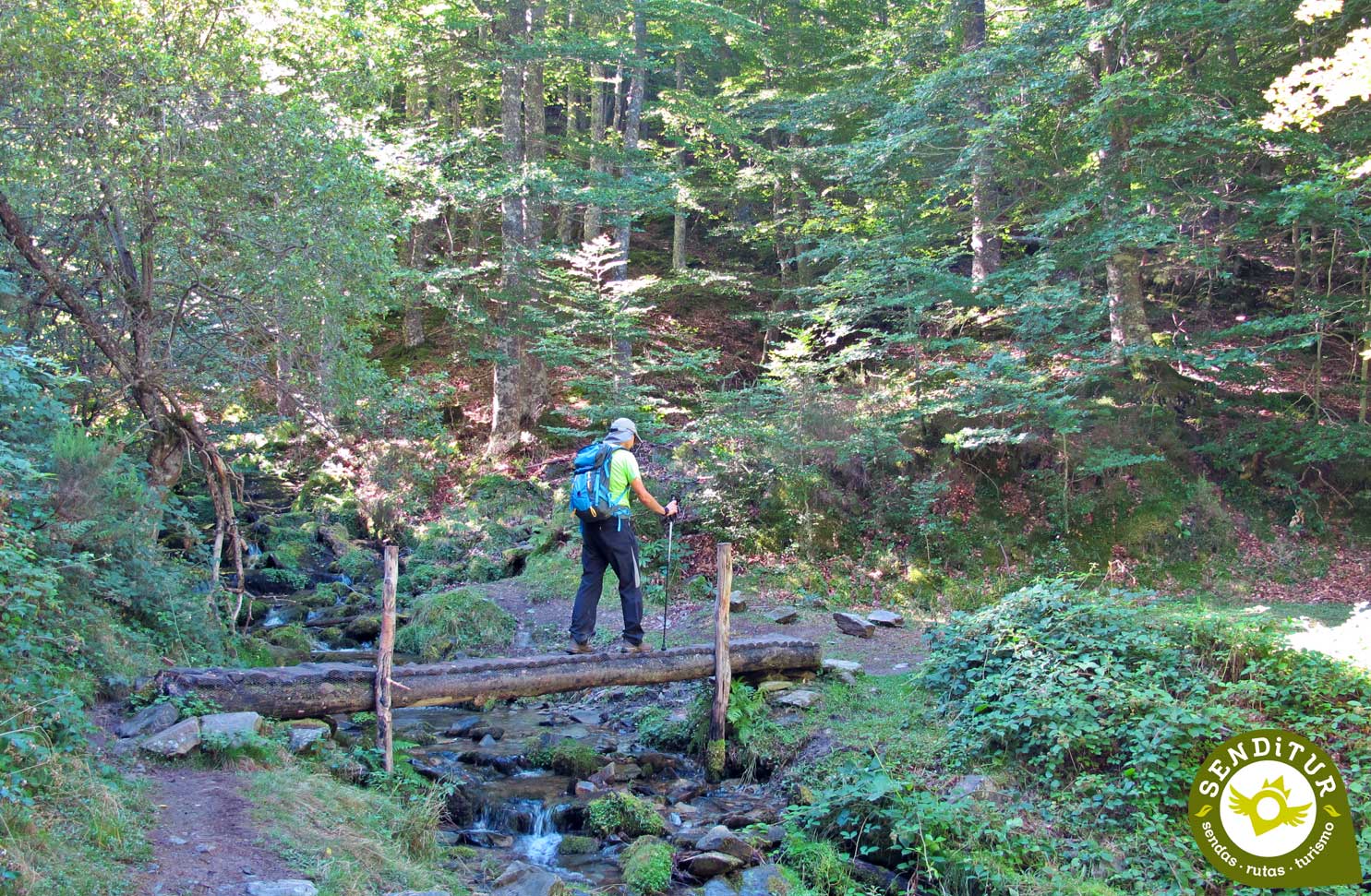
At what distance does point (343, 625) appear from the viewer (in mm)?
11656

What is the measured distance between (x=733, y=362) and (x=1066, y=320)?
7933 millimetres

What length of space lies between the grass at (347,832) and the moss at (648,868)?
46.7 inches

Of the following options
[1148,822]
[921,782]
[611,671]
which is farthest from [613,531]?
[1148,822]

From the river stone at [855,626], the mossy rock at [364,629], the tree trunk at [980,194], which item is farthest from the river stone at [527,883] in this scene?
the tree trunk at [980,194]

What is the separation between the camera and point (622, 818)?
6543 millimetres

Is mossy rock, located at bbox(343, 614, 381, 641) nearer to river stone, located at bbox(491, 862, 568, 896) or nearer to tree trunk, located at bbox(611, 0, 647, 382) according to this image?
tree trunk, located at bbox(611, 0, 647, 382)

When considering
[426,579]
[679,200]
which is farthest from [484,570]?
[679,200]

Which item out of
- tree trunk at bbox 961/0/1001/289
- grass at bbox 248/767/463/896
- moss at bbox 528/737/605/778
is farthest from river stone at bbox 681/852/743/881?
tree trunk at bbox 961/0/1001/289

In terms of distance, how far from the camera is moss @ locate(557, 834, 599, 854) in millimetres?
6312

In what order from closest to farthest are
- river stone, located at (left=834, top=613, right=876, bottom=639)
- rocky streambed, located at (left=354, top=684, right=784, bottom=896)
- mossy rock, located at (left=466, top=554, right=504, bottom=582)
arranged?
rocky streambed, located at (left=354, top=684, right=784, bottom=896)
river stone, located at (left=834, top=613, right=876, bottom=639)
mossy rock, located at (left=466, top=554, right=504, bottom=582)

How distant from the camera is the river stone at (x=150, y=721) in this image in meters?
5.68

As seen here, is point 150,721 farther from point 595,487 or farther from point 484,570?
point 484,570

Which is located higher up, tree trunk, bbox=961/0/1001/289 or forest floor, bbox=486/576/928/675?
tree trunk, bbox=961/0/1001/289

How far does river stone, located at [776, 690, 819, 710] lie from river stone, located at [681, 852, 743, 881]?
2.43 m
